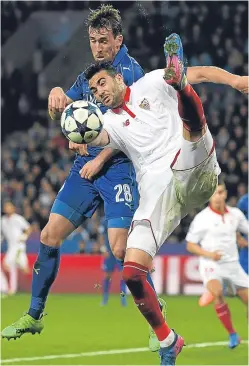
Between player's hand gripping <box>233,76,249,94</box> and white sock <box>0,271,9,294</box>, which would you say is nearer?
player's hand gripping <box>233,76,249,94</box>

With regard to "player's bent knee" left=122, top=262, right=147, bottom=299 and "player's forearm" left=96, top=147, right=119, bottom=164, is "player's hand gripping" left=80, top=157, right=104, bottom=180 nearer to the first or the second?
"player's forearm" left=96, top=147, right=119, bottom=164

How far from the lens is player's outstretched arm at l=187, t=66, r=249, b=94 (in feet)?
20.7

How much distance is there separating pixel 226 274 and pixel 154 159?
4.95 m

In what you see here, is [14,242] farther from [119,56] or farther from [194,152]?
[194,152]

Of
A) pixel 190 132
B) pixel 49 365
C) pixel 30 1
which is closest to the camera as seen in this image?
pixel 190 132

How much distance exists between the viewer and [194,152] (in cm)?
665

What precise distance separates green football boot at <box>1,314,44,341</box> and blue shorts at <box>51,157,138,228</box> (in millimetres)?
864

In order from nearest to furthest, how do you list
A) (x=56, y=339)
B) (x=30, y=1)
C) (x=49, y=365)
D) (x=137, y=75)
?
(x=137, y=75)
(x=49, y=365)
(x=56, y=339)
(x=30, y=1)

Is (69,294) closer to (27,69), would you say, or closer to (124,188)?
(27,69)

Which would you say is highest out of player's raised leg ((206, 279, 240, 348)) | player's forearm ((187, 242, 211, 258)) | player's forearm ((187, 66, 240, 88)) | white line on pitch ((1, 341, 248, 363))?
player's forearm ((187, 66, 240, 88))

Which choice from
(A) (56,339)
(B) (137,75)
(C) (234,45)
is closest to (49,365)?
(A) (56,339)

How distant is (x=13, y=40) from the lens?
77.3 ft

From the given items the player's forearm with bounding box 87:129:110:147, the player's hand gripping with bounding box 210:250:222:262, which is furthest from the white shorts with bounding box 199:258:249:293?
the player's forearm with bounding box 87:129:110:147

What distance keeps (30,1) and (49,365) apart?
15.2 metres
